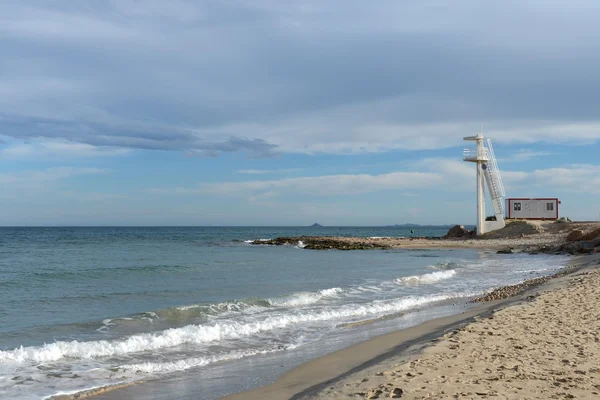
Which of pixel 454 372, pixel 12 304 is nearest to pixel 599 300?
pixel 454 372

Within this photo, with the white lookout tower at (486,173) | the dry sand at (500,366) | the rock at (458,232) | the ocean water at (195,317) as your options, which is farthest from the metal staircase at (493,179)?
the dry sand at (500,366)

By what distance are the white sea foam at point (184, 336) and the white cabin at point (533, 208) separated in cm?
4078

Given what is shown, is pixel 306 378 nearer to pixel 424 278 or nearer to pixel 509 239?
pixel 424 278

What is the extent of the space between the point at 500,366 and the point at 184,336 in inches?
247

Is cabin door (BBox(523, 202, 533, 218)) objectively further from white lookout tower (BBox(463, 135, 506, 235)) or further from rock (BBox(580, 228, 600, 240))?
rock (BBox(580, 228, 600, 240))

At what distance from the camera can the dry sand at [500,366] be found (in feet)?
18.3

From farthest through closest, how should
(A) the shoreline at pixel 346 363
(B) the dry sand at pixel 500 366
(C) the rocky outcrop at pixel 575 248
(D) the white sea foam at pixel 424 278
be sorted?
(C) the rocky outcrop at pixel 575 248, (D) the white sea foam at pixel 424 278, (A) the shoreline at pixel 346 363, (B) the dry sand at pixel 500 366

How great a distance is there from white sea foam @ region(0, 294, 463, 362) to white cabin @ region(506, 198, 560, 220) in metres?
40.8

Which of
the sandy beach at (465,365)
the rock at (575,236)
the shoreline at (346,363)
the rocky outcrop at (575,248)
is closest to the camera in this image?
the sandy beach at (465,365)

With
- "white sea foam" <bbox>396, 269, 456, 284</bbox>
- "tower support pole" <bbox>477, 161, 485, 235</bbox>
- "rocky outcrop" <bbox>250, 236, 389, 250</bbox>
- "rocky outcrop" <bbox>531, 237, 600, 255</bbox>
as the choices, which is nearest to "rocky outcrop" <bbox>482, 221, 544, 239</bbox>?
"tower support pole" <bbox>477, 161, 485, 235</bbox>

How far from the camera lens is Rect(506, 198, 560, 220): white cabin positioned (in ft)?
164

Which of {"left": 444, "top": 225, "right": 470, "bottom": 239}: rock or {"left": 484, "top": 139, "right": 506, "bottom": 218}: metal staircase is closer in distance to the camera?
{"left": 484, "top": 139, "right": 506, "bottom": 218}: metal staircase

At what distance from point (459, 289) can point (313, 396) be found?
42.6 ft

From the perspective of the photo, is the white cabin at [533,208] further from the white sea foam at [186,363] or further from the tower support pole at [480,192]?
the white sea foam at [186,363]
